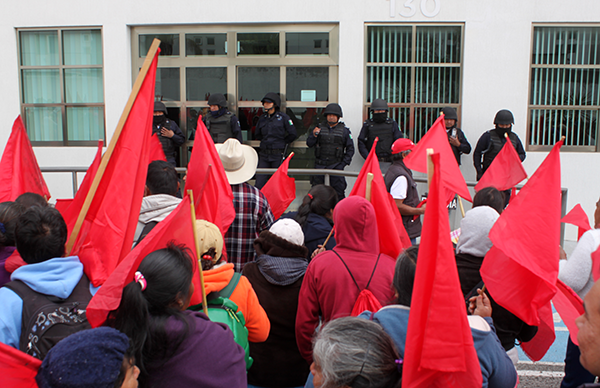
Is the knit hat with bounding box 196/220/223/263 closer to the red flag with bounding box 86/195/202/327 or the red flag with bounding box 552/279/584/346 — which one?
the red flag with bounding box 86/195/202/327

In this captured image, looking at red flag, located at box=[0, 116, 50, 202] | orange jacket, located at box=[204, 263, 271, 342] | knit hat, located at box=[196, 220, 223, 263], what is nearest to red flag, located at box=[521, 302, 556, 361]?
orange jacket, located at box=[204, 263, 271, 342]

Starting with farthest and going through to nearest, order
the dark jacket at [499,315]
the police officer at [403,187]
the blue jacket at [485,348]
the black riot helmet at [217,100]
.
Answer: the black riot helmet at [217,100] < the police officer at [403,187] < the dark jacket at [499,315] < the blue jacket at [485,348]

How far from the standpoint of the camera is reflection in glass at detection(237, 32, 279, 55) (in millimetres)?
9453

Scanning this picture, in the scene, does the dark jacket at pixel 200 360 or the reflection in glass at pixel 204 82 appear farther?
the reflection in glass at pixel 204 82

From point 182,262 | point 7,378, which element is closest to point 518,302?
point 182,262

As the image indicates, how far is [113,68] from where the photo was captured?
9656 mm

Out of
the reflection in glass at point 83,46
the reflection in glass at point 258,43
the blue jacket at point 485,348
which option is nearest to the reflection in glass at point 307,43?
the reflection in glass at point 258,43

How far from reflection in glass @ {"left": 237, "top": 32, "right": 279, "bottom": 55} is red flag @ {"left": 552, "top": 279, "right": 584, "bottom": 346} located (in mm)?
7658

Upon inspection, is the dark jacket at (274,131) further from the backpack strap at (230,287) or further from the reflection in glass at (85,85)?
the backpack strap at (230,287)

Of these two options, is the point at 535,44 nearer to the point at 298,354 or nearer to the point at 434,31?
the point at 434,31

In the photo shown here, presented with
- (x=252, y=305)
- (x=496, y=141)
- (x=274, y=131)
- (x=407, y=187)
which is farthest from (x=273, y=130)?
(x=252, y=305)

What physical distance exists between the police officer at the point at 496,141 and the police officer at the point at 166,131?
5189mm

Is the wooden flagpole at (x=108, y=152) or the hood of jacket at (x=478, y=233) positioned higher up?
the wooden flagpole at (x=108, y=152)

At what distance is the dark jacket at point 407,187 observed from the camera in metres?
5.52
